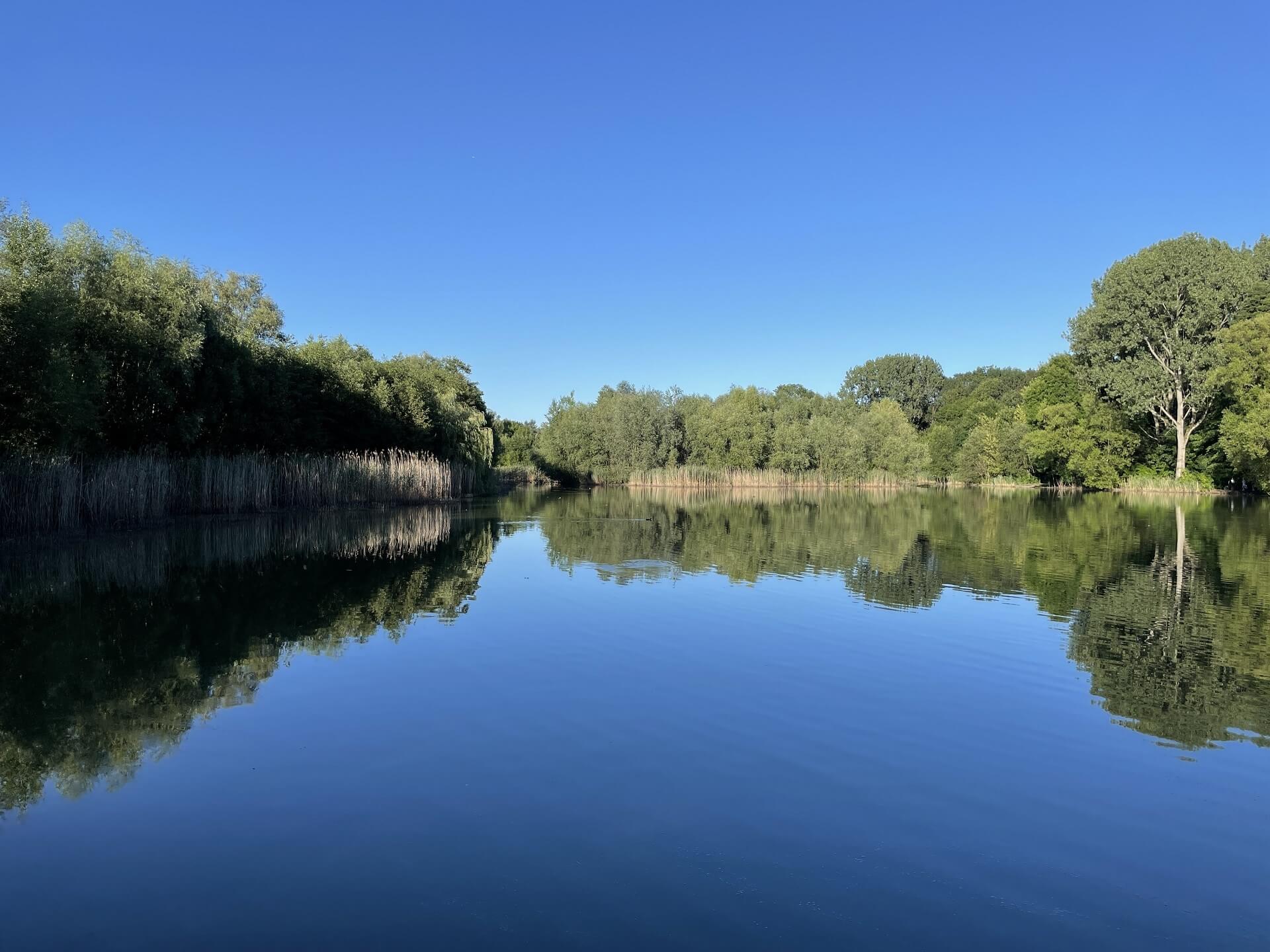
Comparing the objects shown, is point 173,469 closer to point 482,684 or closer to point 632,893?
point 482,684

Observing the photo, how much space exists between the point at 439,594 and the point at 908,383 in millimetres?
92009

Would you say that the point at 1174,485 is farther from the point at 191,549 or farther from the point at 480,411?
the point at 191,549

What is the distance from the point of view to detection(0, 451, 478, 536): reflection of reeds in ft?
56.4

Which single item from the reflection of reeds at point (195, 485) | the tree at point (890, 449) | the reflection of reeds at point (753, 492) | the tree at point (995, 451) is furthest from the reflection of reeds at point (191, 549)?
the tree at point (995, 451)

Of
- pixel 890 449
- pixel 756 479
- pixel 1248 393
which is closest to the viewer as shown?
pixel 1248 393

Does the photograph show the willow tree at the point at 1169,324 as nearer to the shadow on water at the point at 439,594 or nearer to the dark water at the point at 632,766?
the shadow on water at the point at 439,594

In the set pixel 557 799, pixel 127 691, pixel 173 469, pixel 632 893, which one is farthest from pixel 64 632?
pixel 173 469

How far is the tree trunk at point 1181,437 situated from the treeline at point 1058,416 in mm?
137

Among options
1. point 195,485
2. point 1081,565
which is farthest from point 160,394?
point 1081,565

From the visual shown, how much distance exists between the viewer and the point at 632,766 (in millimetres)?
5504

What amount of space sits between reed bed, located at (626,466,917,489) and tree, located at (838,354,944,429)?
32.7 metres

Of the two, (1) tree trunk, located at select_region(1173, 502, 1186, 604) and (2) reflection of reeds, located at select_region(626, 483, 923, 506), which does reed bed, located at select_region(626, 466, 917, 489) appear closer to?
(2) reflection of reeds, located at select_region(626, 483, 923, 506)

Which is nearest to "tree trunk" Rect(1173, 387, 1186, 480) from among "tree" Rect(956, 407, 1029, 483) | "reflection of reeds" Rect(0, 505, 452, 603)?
"tree" Rect(956, 407, 1029, 483)

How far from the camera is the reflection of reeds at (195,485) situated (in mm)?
17195
